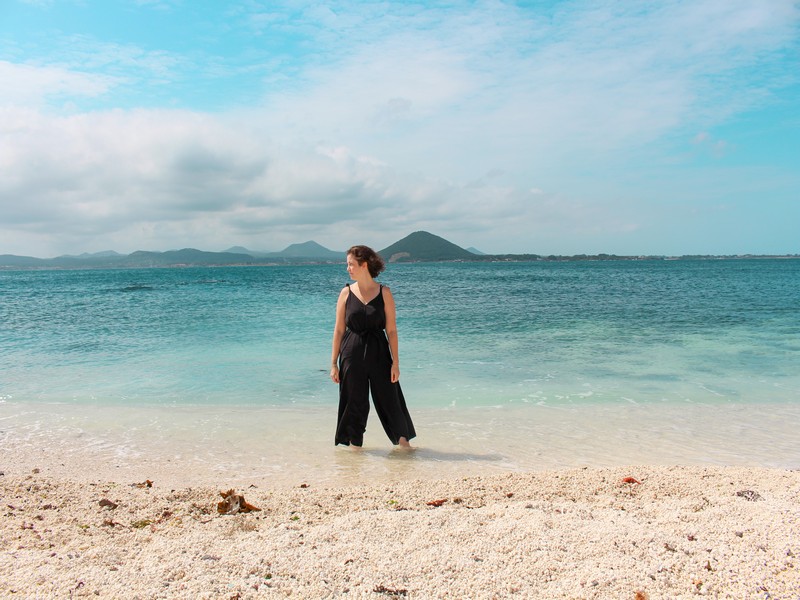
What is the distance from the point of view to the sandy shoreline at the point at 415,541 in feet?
8.96

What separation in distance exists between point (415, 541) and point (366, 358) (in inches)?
108

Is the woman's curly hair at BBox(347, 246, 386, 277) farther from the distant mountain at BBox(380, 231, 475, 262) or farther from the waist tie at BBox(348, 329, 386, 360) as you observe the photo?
the distant mountain at BBox(380, 231, 475, 262)

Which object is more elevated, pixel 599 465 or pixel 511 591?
pixel 511 591

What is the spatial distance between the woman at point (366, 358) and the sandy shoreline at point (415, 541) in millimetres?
1304

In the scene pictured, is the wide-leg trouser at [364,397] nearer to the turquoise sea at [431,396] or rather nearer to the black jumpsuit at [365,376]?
the black jumpsuit at [365,376]

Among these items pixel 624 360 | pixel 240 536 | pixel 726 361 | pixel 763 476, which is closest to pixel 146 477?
pixel 240 536

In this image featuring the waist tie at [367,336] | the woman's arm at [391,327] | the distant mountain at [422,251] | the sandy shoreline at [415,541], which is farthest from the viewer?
the distant mountain at [422,251]

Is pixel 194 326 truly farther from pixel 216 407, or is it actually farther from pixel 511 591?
pixel 511 591

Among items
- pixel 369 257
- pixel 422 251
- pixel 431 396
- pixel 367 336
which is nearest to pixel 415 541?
pixel 367 336

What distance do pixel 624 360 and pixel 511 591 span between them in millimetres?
9983

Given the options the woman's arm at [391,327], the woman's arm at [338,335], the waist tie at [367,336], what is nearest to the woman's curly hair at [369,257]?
the woman's arm at [391,327]

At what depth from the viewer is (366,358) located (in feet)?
19.1

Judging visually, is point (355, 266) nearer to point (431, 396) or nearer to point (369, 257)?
point (369, 257)

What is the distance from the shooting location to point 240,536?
134 inches
